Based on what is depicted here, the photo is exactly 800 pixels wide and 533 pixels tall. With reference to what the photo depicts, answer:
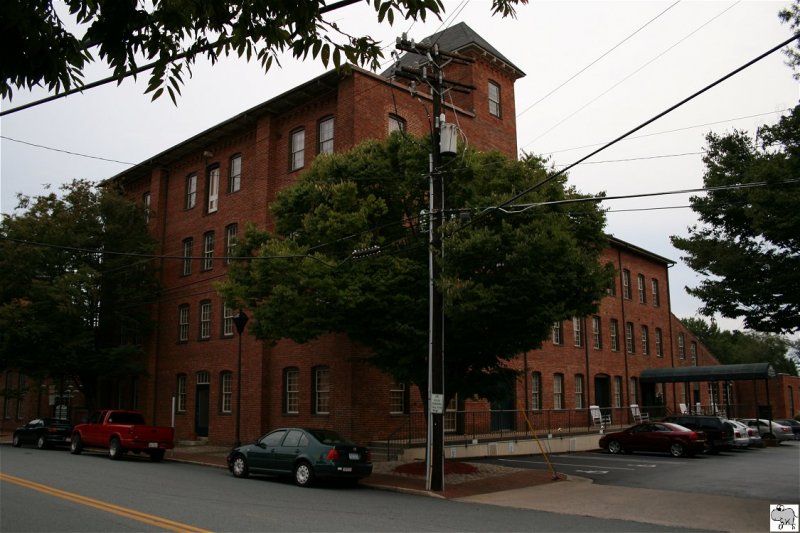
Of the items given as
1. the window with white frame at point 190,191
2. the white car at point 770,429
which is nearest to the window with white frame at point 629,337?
the white car at point 770,429

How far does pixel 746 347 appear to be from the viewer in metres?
94.1

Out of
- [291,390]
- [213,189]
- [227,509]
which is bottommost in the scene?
[227,509]

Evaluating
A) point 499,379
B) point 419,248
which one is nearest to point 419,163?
point 419,248

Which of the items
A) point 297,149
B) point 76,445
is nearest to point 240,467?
point 76,445

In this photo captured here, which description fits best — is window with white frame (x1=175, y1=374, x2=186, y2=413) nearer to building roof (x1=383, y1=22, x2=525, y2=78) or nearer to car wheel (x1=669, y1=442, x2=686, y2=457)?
building roof (x1=383, y1=22, x2=525, y2=78)

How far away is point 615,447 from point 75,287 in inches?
979

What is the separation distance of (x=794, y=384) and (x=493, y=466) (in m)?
49.7

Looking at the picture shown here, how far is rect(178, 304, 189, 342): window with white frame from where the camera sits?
34.0 m

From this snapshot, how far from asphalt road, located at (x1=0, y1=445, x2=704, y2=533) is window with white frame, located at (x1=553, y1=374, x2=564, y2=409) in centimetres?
2107

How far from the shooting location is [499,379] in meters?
19.2

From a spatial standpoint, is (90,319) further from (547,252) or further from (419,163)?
(547,252)

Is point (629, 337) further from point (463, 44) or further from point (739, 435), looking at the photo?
point (463, 44)

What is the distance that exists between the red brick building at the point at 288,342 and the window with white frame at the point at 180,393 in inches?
2.1

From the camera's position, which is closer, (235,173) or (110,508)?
(110,508)
